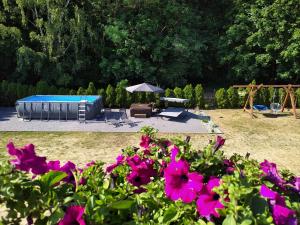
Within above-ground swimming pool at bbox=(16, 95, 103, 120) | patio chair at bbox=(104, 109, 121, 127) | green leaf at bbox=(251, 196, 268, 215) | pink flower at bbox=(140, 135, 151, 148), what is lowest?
patio chair at bbox=(104, 109, 121, 127)

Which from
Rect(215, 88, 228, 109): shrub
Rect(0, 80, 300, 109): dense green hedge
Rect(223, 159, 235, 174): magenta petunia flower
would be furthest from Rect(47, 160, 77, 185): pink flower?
Rect(215, 88, 228, 109): shrub

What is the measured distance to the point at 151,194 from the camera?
203cm

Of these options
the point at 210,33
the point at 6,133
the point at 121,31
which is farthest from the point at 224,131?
the point at 210,33

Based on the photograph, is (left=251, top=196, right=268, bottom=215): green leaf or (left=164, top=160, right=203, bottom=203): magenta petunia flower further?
(left=164, top=160, right=203, bottom=203): magenta petunia flower

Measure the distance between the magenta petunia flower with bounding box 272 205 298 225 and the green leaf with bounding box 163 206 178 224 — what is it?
1.74 ft

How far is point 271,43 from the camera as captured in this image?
2481 centimetres

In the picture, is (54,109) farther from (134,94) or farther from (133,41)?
(133,41)

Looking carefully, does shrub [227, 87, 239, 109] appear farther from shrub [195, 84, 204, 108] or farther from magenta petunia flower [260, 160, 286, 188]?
magenta petunia flower [260, 160, 286, 188]

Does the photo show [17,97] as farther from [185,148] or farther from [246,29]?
[185,148]

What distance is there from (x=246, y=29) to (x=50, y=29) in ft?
48.3

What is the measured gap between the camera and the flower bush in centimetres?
166

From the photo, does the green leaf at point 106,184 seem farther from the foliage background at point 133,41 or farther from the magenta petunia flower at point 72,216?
the foliage background at point 133,41

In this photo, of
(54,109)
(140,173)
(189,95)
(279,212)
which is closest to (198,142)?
(54,109)

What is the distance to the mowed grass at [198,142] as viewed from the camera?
11.2 m
